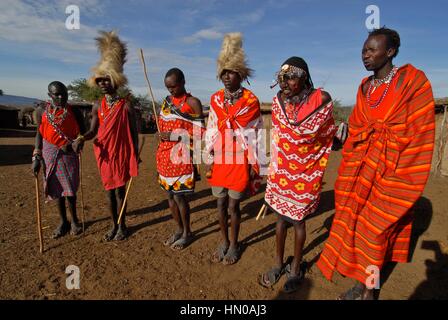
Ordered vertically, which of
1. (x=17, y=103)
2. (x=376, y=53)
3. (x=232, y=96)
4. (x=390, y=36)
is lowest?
(x=232, y=96)

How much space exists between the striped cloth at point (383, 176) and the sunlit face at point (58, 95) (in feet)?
11.5

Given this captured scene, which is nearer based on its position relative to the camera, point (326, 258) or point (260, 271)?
point (326, 258)

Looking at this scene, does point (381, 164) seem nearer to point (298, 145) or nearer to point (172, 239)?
point (298, 145)

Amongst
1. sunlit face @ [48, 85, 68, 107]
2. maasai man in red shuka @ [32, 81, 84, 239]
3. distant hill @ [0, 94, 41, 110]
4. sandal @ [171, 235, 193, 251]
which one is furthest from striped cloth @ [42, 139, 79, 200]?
distant hill @ [0, 94, 41, 110]

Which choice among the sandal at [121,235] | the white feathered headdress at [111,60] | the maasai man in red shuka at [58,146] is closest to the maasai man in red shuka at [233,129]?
the white feathered headdress at [111,60]

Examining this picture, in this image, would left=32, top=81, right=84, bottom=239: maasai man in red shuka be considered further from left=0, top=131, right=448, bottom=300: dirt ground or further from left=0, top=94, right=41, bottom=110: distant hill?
left=0, top=94, right=41, bottom=110: distant hill

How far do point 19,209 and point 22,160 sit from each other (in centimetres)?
562

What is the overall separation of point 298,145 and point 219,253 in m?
1.72

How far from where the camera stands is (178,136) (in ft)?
11.3
